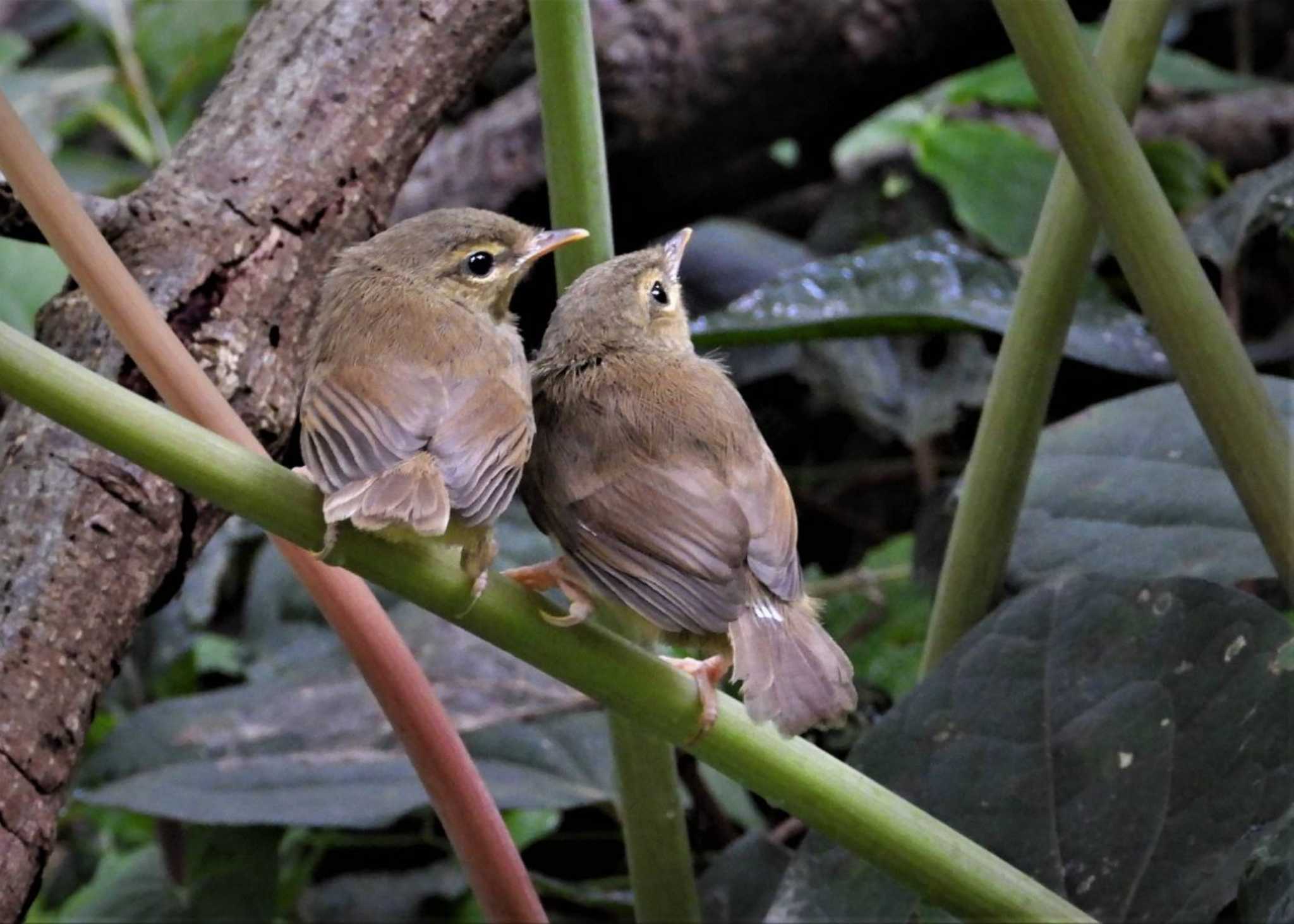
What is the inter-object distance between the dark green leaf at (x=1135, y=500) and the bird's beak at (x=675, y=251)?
0.58 meters

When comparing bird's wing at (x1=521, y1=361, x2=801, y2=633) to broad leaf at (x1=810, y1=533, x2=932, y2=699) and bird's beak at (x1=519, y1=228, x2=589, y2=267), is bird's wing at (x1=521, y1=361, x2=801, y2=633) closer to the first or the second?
bird's beak at (x1=519, y1=228, x2=589, y2=267)

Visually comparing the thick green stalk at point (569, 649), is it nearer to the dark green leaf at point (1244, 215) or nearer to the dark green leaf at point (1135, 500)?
the dark green leaf at point (1135, 500)

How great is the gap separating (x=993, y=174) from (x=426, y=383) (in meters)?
1.96

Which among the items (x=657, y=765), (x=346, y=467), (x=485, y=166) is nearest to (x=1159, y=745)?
(x=657, y=765)

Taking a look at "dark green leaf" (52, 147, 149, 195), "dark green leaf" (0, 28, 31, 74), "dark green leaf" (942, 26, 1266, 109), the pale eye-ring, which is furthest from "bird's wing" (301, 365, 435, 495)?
"dark green leaf" (0, 28, 31, 74)

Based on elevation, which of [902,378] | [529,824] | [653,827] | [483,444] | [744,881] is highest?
[483,444]

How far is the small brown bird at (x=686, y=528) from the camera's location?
112 centimetres

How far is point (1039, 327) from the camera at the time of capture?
1.50 metres

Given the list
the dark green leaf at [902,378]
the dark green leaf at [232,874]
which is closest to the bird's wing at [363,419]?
the dark green leaf at [232,874]

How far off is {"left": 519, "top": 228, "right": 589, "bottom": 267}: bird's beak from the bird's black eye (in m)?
0.04

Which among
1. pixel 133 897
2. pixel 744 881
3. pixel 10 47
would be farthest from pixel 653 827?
pixel 10 47

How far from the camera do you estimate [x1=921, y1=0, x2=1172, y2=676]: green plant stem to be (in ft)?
4.84

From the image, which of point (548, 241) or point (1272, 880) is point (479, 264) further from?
point (1272, 880)

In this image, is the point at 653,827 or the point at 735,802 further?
the point at 735,802
